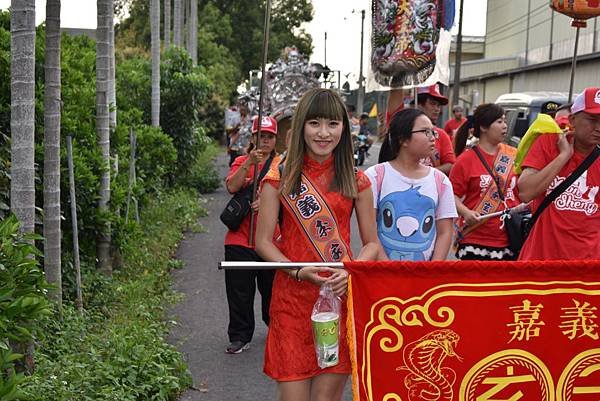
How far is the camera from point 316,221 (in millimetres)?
4516

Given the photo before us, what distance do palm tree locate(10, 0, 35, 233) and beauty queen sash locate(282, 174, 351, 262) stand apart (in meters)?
1.95

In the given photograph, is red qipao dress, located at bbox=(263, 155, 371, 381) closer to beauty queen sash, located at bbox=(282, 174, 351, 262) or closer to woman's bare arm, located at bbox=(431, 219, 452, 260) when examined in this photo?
beauty queen sash, located at bbox=(282, 174, 351, 262)

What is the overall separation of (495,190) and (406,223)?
2.07 meters

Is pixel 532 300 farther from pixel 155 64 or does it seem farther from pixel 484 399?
pixel 155 64

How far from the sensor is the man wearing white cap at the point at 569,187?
5281mm

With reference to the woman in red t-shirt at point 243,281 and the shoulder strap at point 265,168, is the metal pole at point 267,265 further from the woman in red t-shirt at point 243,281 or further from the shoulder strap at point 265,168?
the woman in red t-shirt at point 243,281

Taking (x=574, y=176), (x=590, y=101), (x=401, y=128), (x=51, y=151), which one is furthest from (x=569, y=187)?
(x=51, y=151)

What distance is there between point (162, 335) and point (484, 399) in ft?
12.9

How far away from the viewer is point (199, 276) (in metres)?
10.8

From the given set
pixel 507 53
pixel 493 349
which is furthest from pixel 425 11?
pixel 507 53

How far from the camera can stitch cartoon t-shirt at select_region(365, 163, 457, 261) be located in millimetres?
5328

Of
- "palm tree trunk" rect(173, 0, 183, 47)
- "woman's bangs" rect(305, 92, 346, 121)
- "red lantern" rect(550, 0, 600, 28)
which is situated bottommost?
"woman's bangs" rect(305, 92, 346, 121)

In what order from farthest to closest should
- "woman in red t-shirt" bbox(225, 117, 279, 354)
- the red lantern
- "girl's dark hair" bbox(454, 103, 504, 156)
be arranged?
the red lantern → "woman in red t-shirt" bbox(225, 117, 279, 354) → "girl's dark hair" bbox(454, 103, 504, 156)

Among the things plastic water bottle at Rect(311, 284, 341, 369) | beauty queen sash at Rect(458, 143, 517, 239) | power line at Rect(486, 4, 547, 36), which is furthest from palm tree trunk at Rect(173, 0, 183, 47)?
power line at Rect(486, 4, 547, 36)
